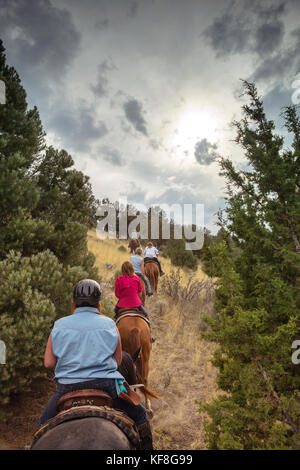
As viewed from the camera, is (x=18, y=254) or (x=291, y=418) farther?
(x=18, y=254)

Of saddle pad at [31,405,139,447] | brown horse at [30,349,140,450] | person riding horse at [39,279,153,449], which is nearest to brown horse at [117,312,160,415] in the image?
person riding horse at [39,279,153,449]

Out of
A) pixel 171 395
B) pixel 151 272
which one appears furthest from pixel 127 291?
pixel 151 272

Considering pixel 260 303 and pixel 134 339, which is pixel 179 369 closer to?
pixel 134 339

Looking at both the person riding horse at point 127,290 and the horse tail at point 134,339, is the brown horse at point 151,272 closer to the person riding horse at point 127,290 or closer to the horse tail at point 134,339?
the person riding horse at point 127,290

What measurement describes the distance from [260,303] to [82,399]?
7.35 ft

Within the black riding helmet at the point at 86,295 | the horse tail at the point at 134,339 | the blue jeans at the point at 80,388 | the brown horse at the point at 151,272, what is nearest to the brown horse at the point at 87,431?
the blue jeans at the point at 80,388

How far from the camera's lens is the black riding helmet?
2.68 meters

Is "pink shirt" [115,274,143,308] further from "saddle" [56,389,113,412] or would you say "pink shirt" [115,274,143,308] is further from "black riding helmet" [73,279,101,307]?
"saddle" [56,389,113,412]

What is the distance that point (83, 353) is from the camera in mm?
2414

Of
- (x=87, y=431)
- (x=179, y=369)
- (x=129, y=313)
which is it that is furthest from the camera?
(x=179, y=369)
